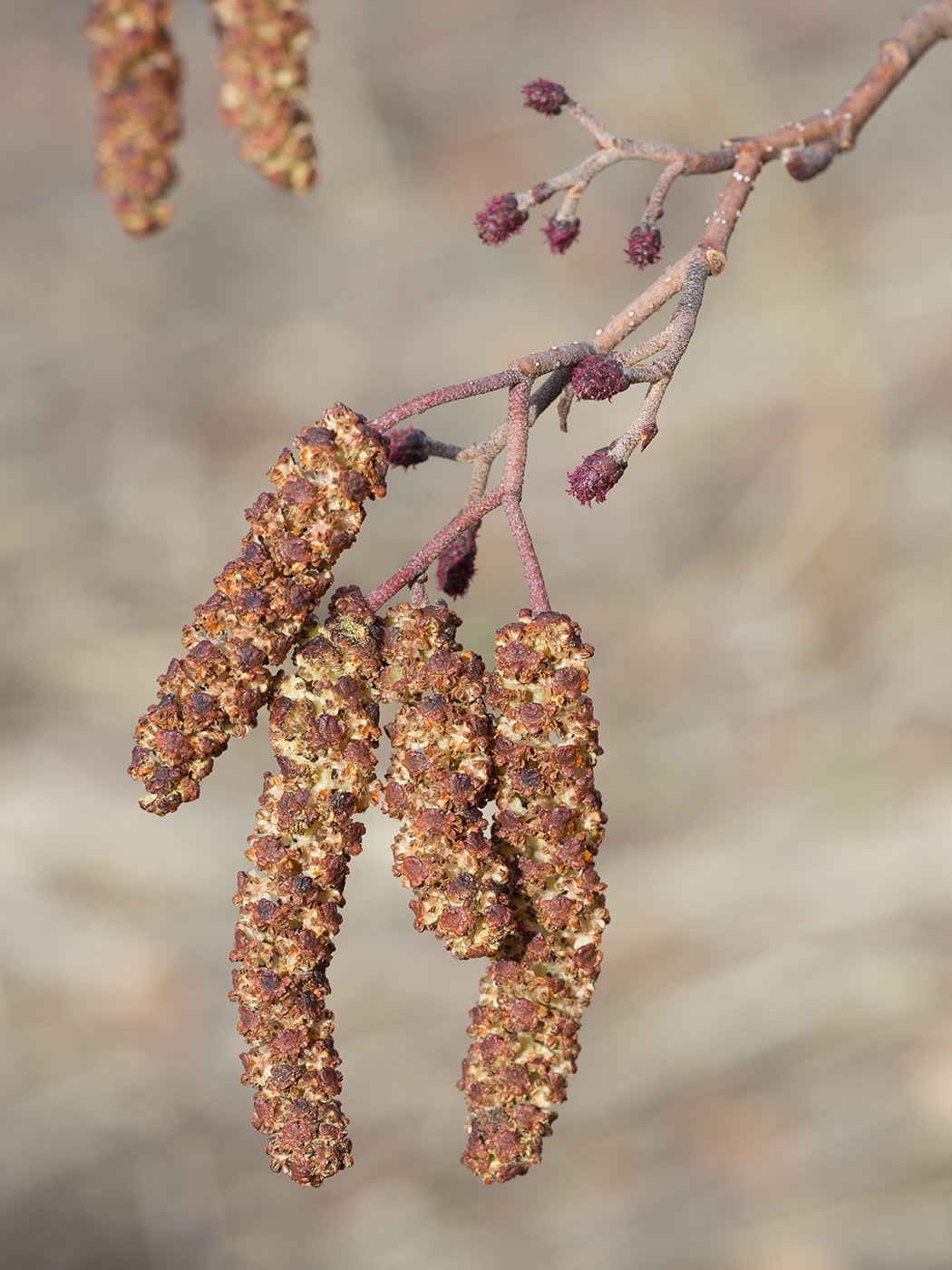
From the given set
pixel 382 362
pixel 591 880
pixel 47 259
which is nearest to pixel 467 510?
pixel 591 880

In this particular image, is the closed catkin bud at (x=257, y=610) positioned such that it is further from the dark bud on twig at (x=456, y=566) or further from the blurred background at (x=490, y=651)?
the blurred background at (x=490, y=651)

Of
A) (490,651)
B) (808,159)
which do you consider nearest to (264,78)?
(808,159)

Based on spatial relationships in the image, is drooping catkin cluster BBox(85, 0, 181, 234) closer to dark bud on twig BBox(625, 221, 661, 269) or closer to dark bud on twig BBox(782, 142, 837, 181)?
Result: dark bud on twig BBox(625, 221, 661, 269)

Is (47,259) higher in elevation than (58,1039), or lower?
higher

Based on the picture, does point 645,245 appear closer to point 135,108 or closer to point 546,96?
point 546,96

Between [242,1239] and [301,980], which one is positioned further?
[242,1239]

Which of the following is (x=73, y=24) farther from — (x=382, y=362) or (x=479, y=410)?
(x=479, y=410)

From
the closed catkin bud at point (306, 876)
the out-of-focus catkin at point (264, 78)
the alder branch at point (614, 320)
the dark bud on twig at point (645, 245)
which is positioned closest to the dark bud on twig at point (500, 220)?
the alder branch at point (614, 320)
